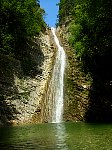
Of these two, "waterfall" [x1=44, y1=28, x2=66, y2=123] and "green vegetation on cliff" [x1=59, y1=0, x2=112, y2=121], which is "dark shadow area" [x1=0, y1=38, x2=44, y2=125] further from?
"green vegetation on cliff" [x1=59, y1=0, x2=112, y2=121]

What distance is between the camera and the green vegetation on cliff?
32156mm

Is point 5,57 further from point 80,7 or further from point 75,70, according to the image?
point 80,7

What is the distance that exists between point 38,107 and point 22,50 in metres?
14.5

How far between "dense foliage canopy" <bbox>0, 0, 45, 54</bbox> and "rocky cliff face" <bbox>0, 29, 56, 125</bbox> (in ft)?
7.97

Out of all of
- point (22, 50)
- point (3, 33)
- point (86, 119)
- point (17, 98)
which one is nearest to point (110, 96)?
point (86, 119)

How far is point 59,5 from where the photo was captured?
89875mm

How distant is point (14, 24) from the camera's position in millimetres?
45125

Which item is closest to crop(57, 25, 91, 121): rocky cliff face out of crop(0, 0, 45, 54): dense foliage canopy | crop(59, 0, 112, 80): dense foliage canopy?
crop(59, 0, 112, 80): dense foliage canopy

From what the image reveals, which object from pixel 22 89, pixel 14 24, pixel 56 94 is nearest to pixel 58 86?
pixel 56 94

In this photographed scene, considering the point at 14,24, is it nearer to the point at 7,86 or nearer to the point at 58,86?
the point at 7,86

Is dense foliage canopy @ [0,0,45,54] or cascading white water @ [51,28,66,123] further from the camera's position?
dense foliage canopy @ [0,0,45,54]

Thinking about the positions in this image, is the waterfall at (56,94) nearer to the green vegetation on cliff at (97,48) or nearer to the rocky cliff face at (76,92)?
the rocky cliff face at (76,92)

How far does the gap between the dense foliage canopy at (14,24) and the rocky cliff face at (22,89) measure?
2429 mm

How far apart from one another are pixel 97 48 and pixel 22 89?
31.4 ft
